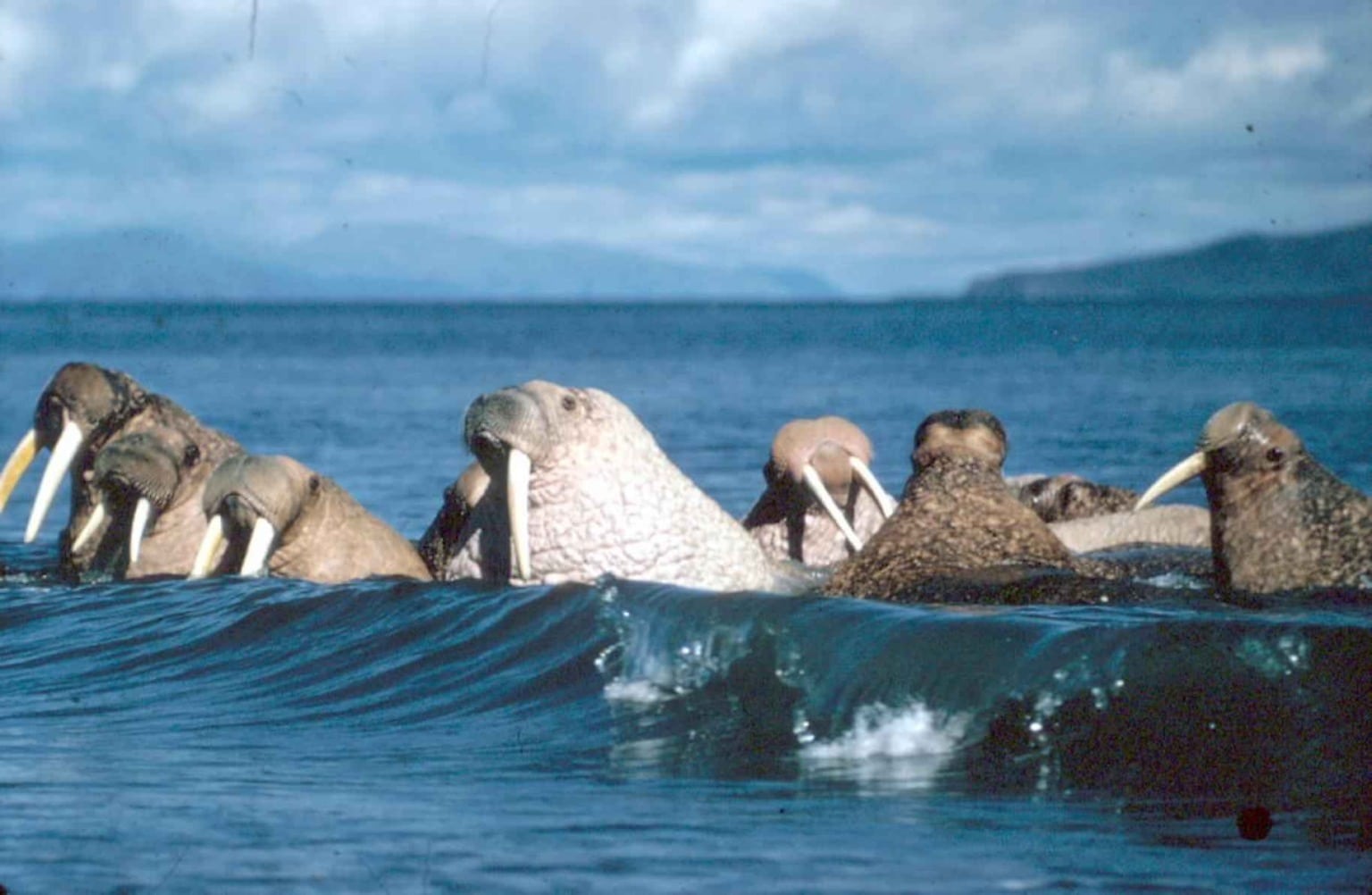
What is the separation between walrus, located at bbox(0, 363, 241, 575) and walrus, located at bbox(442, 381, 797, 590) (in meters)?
2.80

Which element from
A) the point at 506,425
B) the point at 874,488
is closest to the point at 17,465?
the point at 506,425

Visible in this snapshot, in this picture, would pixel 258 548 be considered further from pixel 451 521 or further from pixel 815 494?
pixel 815 494

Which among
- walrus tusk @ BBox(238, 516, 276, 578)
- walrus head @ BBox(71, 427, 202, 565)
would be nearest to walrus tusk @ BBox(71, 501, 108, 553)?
walrus head @ BBox(71, 427, 202, 565)

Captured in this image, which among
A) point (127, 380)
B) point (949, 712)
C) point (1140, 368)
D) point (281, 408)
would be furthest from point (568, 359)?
point (949, 712)

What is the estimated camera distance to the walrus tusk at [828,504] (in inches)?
435

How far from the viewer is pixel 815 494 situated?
11.4m

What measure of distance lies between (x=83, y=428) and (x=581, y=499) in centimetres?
351

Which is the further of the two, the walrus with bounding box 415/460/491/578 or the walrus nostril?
the walrus with bounding box 415/460/491/578

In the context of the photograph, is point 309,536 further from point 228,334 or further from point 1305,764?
point 228,334

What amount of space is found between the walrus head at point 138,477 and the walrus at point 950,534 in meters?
3.56

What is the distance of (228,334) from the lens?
105188mm

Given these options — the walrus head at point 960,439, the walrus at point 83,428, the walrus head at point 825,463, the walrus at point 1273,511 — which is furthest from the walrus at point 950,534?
the walrus at point 83,428

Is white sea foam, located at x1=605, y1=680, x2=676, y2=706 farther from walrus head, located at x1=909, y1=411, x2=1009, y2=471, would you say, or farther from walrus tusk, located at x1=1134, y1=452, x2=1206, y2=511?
walrus tusk, located at x1=1134, y1=452, x2=1206, y2=511

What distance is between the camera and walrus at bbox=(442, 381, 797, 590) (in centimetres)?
879
